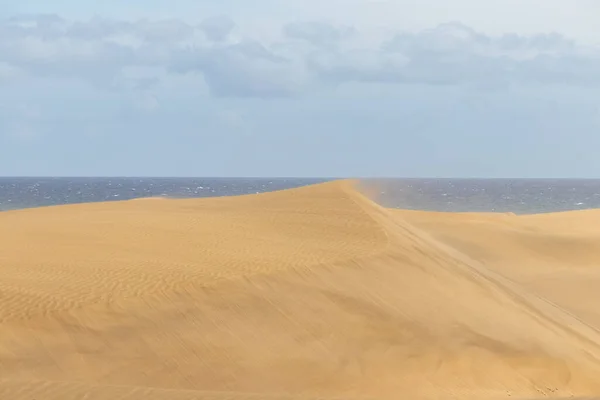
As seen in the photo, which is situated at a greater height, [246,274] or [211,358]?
[246,274]

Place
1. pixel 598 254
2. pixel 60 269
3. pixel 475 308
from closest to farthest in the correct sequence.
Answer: pixel 60 269
pixel 475 308
pixel 598 254

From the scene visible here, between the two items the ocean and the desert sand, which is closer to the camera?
the desert sand

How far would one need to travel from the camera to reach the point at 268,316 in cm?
1095

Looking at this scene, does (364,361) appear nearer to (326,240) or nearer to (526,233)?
(326,240)

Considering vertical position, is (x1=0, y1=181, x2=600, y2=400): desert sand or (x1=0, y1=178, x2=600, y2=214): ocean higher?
(x1=0, y1=181, x2=600, y2=400): desert sand

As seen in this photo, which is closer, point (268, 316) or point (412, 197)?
point (268, 316)

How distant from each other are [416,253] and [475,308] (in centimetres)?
251

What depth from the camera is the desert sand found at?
926 cm

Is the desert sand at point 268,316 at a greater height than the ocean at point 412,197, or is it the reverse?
the desert sand at point 268,316

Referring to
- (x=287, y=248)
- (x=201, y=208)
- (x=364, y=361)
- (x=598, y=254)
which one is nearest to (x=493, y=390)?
(x=364, y=361)

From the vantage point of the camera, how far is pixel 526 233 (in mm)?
23547

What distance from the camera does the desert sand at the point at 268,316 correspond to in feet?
30.4

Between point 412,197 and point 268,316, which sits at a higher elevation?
point 268,316

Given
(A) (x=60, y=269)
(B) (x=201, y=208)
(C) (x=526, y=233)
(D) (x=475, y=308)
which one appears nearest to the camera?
(A) (x=60, y=269)
